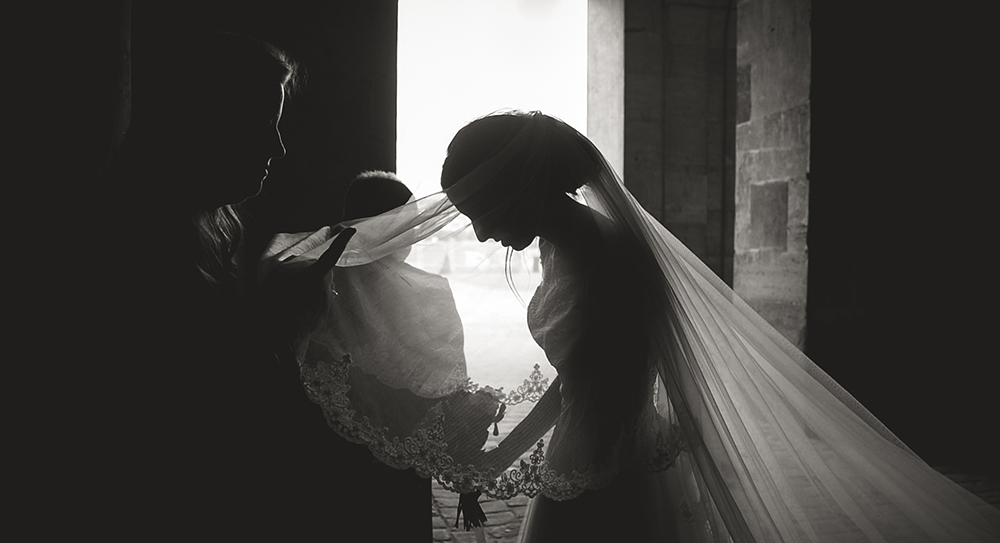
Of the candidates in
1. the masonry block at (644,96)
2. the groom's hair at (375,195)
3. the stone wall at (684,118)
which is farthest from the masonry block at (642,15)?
the groom's hair at (375,195)

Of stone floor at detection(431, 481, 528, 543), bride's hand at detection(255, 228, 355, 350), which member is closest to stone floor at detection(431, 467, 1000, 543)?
stone floor at detection(431, 481, 528, 543)

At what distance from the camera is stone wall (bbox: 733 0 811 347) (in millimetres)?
4469

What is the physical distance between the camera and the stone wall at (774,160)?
4.47 m

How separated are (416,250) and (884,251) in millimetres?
3914

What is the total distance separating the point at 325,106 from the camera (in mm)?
3037

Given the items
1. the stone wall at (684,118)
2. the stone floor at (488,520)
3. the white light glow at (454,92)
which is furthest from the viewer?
the stone wall at (684,118)

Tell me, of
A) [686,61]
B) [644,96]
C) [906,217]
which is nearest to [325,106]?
[906,217]

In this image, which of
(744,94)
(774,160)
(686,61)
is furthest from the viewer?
(686,61)

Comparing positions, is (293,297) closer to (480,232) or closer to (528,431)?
(480,232)

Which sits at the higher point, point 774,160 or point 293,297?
point 774,160

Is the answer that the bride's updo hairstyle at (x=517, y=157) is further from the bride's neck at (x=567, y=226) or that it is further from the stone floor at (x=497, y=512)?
the stone floor at (x=497, y=512)

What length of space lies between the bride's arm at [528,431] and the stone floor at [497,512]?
66.3 inches

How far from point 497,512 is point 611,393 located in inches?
94.8

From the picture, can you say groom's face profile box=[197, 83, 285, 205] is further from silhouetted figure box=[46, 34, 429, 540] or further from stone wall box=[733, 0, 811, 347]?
stone wall box=[733, 0, 811, 347]
